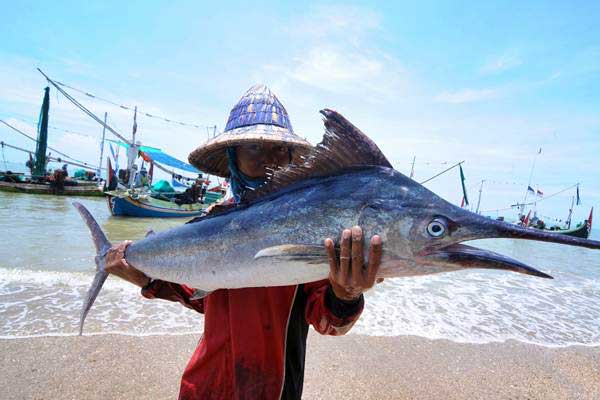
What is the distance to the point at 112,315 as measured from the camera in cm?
529

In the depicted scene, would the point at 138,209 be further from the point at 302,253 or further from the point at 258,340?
the point at 302,253

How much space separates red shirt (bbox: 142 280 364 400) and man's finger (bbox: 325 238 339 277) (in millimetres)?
323

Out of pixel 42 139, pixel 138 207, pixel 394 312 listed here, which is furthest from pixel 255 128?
pixel 42 139

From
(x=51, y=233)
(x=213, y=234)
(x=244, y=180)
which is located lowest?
(x=51, y=233)

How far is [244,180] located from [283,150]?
338 millimetres

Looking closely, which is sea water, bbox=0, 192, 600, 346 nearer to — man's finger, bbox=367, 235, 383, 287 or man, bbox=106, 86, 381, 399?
man, bbox=106, 86, 381, 399

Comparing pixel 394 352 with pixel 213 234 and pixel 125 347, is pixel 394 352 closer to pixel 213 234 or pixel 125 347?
pixel 125 347

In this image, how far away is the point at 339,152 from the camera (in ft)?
5.18

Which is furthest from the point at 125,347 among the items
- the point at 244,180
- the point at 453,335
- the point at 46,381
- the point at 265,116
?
the point at 453,335

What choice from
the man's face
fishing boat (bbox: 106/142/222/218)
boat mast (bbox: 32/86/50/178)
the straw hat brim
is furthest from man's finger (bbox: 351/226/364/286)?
boat mast (bbox: 32/86/50/178)

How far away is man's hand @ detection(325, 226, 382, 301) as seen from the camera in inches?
52.9

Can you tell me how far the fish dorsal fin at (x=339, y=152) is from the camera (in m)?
1.55

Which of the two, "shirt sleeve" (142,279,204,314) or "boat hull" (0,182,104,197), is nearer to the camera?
"shirt sleeve" (142,279,204,314)

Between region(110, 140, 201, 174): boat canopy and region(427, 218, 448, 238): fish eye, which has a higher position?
region(110, 140, 201, 174): boat canopy
